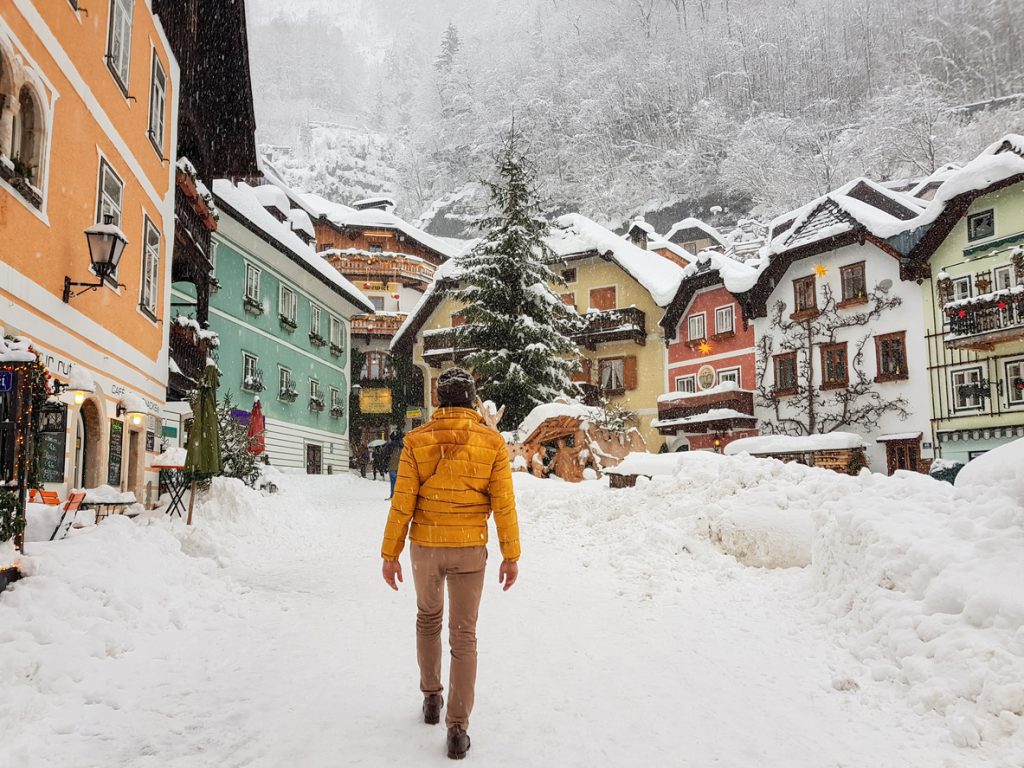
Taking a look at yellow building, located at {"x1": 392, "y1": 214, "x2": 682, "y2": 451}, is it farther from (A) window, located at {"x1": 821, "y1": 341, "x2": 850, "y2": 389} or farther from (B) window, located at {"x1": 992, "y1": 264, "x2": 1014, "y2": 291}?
(B) window, located at {"x1": 992, "y1": 264, "x2": 1014, "y2": 291}

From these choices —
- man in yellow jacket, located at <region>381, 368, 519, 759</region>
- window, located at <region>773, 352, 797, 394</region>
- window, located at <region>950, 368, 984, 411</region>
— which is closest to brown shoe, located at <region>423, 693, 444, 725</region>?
man in yellow jacket, located at <region>381, 368, 519, 759</region>

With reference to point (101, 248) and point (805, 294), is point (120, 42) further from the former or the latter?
point (805, 294)

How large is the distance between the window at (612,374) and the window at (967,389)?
1432cm

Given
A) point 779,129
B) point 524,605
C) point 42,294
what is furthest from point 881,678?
point 779,129

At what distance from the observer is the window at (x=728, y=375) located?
31.3m

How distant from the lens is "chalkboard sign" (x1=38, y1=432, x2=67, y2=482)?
881 centimetres

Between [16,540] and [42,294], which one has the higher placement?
[42,294]

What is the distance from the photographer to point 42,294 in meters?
8.31

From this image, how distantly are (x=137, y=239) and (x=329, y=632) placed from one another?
9.10 m

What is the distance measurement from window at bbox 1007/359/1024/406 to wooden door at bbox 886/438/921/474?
125 inches

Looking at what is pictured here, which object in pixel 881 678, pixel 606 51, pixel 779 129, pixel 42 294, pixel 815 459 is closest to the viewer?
pixel 881 678

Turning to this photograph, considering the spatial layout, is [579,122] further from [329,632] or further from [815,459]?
[329,632]

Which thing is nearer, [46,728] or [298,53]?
[46,728]

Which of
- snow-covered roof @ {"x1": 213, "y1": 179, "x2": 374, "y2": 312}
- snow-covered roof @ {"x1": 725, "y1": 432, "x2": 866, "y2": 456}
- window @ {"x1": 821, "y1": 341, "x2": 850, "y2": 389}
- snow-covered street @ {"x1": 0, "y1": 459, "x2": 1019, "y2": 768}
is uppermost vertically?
snow-covered roof @ {"x1": 213, "y1": 179, "x2": 374, "y2": 312}
